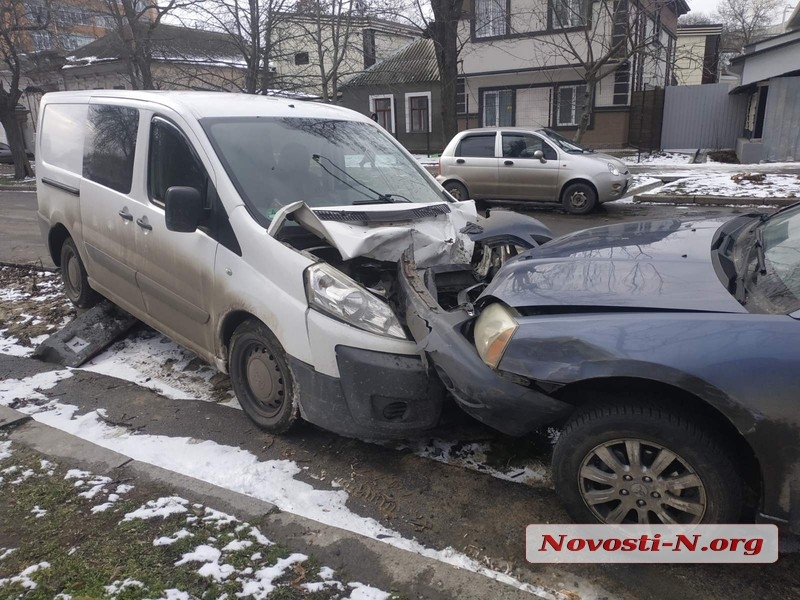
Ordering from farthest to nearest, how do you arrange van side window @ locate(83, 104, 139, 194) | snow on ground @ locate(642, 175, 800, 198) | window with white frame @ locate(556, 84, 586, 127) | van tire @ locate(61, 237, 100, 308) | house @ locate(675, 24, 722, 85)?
1. house @ locate(675, 24, 722, 85)
2. window with white frame @ locate(556, 84, 586, 127)
3. snow on ground @ locate(642, 175, 800, 198)
4. van tire @ locate(61, 237, 100, 308)
5. van side window @ locate(83, 104, 139, 194)

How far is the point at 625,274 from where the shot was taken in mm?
2641

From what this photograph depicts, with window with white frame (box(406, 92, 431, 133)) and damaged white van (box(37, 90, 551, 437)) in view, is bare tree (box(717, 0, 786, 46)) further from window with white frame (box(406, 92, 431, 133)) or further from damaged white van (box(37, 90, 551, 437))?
damaged white van (box(37, 90, 551, 437))

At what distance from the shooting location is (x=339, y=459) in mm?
3295

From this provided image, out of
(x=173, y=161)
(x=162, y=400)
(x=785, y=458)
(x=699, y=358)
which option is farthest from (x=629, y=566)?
(x=173, y=161)

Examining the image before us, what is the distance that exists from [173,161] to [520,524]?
10.1ft

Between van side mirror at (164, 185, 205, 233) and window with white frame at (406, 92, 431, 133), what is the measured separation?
26965 millimetres

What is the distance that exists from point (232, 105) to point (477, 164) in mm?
9185

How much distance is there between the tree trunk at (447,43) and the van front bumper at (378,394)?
14.1 m

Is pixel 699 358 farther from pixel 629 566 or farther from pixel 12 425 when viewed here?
pixel 12 425

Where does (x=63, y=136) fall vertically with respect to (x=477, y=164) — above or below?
above

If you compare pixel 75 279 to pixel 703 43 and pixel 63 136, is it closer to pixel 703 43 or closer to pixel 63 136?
pixel 63 136

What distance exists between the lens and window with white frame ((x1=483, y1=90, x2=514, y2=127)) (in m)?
25.5

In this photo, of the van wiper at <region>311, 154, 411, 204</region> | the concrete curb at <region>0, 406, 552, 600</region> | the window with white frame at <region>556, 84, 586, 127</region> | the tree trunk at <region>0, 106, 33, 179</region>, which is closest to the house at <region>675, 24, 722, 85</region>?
the window with white frame at <region>556, 84, 586, 127</region>

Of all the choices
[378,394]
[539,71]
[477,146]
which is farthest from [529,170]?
[539,71]
